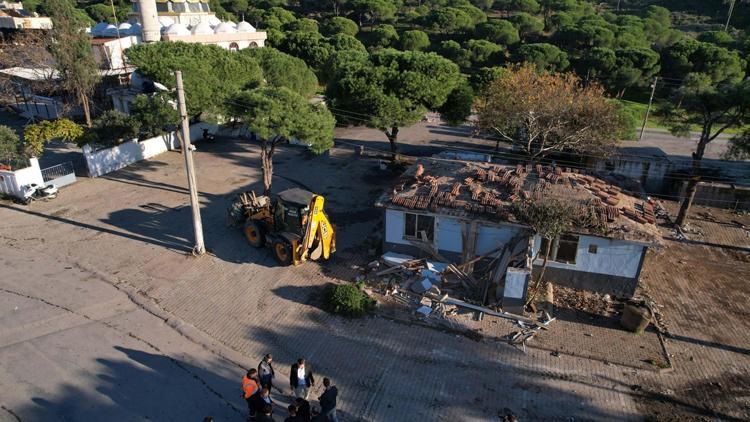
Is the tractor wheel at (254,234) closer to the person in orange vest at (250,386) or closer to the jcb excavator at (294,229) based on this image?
the jcb excavator at (294,229)

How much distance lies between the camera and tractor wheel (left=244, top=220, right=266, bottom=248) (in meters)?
18.1

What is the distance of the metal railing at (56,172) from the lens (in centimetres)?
2355

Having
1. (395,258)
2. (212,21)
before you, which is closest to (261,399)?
(395,258)

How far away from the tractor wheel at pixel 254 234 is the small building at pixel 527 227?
4.71 meters

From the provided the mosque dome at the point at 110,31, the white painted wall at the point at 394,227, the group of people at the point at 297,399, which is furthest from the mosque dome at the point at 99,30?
the group of people at the point at 297,399

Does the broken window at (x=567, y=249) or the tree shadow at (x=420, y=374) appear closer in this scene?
the tree shadow at (x=420, y=374)

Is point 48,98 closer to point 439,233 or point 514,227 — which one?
point 439,233

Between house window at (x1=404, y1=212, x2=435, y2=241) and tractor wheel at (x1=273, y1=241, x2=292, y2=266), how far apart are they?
13.7 ft

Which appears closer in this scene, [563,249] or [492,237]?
[563,249]

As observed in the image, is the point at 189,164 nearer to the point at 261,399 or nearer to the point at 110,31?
the point at 261,399

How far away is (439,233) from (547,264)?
12.2 ft

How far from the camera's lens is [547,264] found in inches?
631

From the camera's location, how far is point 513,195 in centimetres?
1653

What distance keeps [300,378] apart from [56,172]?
805 inches
